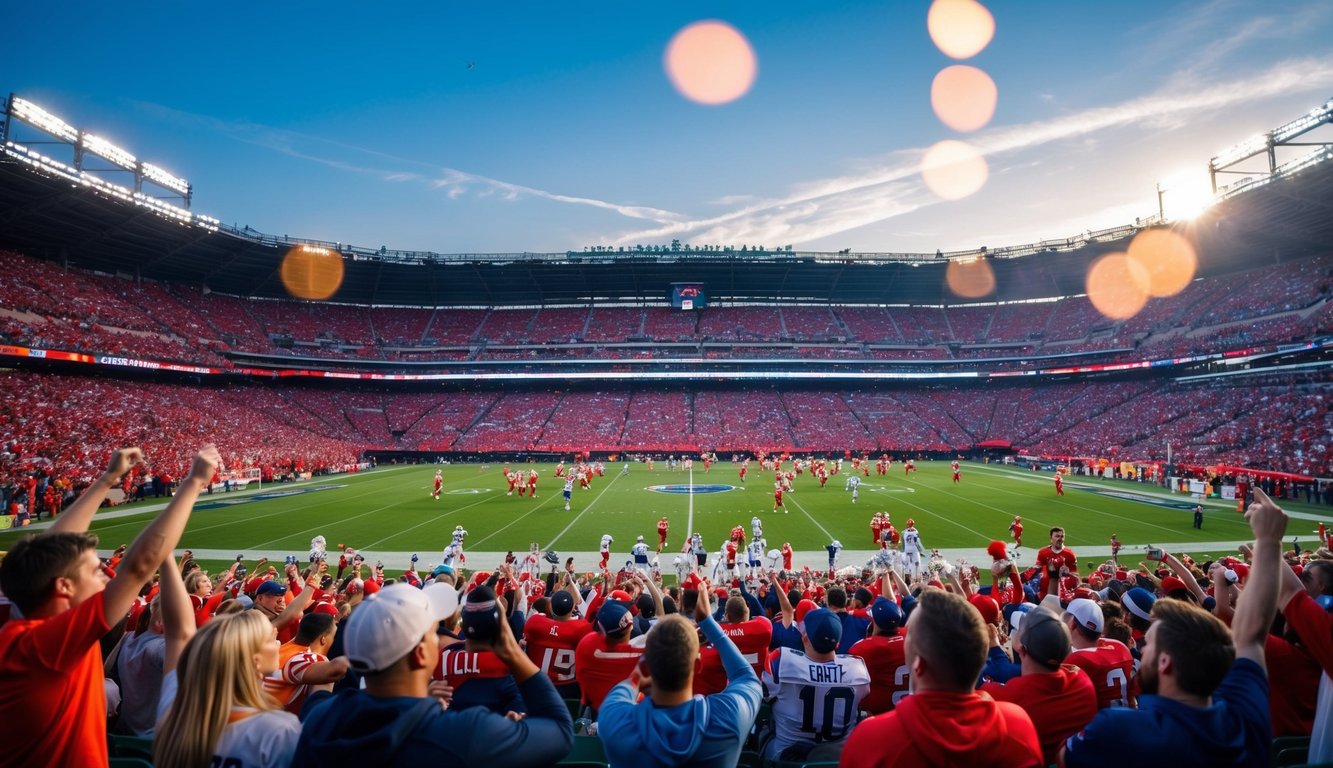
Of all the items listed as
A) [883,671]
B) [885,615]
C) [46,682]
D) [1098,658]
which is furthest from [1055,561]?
[46,682]

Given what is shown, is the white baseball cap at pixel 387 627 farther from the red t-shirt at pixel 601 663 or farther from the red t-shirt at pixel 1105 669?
the red t-shirt at pixel 1105 669

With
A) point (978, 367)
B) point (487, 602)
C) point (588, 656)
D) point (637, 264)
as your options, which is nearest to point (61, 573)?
point (487, 602)

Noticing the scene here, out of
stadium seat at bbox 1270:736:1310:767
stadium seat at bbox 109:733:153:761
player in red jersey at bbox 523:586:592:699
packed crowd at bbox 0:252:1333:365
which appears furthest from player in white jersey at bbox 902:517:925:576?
packed crowd at bbox 0:252:1333:365

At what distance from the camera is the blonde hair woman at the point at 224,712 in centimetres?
221

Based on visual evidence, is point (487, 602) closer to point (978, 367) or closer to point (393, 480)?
point (393, 480)

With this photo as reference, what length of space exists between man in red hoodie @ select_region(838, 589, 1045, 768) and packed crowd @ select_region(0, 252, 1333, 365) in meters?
51.2

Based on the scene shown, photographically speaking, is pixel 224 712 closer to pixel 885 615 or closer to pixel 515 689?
pixel 515 689

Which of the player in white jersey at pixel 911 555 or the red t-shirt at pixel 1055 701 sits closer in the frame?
the red t-shirt at pixel 1055 701

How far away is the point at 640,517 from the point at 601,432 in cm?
3206

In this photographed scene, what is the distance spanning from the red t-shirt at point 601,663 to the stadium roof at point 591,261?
4645 cm

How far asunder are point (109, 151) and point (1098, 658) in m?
58.0

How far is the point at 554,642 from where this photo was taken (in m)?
5.49

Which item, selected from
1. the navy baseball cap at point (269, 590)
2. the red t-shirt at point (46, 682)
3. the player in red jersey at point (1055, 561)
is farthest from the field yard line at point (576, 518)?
the red t-shirt at point (46, 682)

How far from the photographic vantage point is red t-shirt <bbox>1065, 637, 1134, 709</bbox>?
4.29 m
